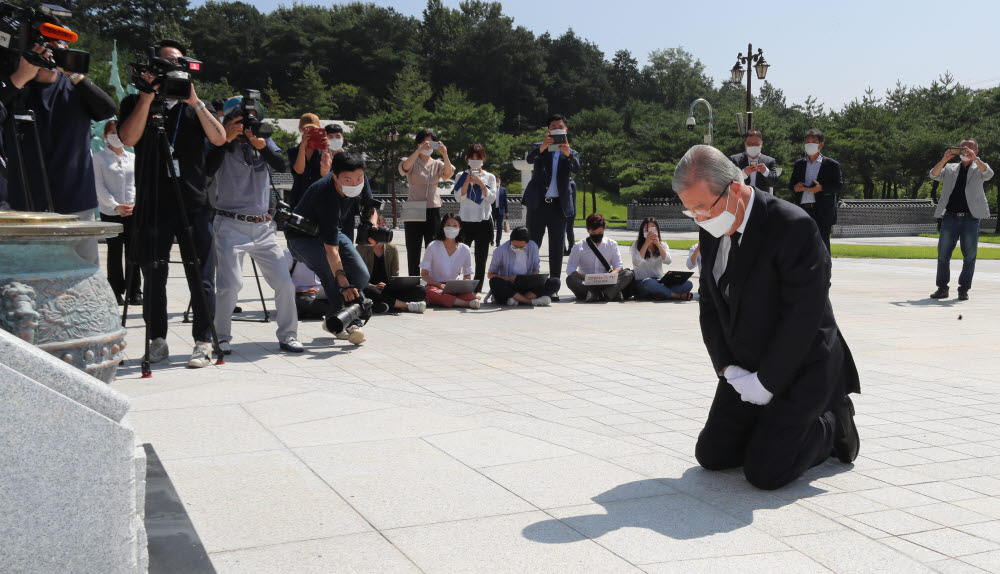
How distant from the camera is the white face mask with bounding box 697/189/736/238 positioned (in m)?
3.72

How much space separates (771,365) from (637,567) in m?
1.19

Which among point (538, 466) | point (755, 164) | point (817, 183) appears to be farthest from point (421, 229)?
point (538, 466)

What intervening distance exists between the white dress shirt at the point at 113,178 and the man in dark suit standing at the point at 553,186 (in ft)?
15.7

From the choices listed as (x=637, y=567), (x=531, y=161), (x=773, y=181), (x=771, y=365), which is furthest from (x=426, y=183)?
(x=637, y=567)

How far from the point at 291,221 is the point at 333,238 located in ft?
1.27

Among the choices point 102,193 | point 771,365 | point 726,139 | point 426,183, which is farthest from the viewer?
point 726,139

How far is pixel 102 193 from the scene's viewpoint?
388 inches

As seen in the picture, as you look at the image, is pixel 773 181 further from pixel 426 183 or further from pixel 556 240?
pixel 426 183

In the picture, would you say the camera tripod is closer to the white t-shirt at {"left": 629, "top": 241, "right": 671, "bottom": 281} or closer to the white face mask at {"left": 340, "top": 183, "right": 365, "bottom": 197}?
the white face mask at {"left": 340, "top": 183, "right": 365, "bottom": 197}

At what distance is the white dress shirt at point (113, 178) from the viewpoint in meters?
9.91

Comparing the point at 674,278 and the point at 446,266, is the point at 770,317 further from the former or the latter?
the point at 674,278

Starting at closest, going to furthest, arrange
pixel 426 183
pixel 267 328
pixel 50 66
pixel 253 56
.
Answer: pixel 50 66
pixel 267 328
pixel 426 183
pixel 253 56

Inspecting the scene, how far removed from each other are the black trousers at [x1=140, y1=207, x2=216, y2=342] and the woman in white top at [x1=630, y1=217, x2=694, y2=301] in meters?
6.43

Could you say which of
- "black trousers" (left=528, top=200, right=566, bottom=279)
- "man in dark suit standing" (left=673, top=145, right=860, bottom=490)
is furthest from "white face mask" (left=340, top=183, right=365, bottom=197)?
"black trousers" (left=528, top=200, right=566, bottom=279)
